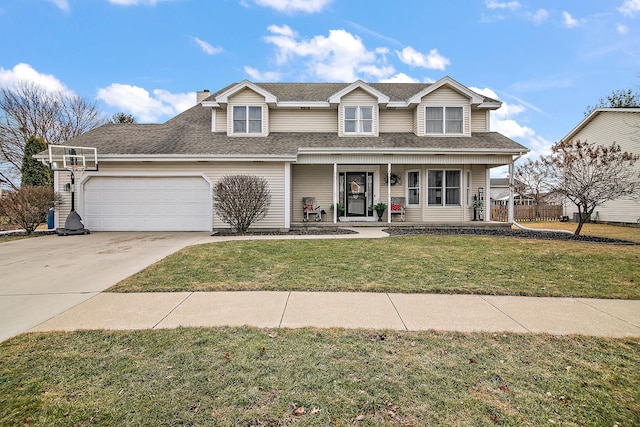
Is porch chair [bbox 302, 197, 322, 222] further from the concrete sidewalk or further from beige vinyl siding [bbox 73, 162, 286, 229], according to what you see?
the concrete sidewalk

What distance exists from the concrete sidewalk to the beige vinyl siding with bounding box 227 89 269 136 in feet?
36.3

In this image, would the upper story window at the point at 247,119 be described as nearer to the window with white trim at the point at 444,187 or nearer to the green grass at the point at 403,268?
the green grass at the point at 403,268

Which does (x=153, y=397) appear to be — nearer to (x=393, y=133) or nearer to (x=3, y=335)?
(x=3, y=335)

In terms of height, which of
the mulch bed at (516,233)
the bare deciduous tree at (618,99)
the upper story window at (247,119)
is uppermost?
the bare deciduous tree at (618,99)

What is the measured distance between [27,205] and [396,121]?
1588 cm

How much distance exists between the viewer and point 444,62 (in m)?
20.3

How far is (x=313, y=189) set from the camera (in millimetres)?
14977

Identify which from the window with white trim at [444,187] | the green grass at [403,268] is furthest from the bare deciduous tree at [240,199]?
the window with white trim at [444,187]

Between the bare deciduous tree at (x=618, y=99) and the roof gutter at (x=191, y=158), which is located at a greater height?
the bare deciduous tree at (x=618, y=99)

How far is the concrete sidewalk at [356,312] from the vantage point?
12.1 feet

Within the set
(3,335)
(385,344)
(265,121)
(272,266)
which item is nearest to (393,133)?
(265,121)

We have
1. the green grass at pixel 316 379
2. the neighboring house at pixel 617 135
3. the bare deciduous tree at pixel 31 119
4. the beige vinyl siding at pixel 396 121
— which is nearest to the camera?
the green grass at pixel 316 379

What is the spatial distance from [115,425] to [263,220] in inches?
433

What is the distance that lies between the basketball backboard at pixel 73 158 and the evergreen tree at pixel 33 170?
23.8 ft
